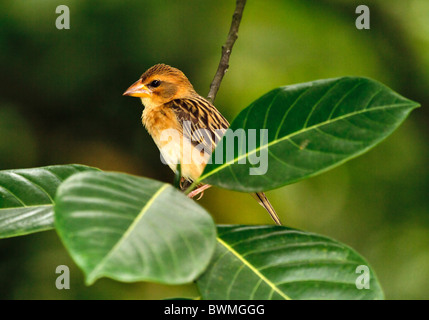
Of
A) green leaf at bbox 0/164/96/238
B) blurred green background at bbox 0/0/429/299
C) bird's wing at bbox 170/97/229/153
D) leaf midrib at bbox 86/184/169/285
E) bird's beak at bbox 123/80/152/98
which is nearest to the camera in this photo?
leaf midrib at bbox 86/184/169/285

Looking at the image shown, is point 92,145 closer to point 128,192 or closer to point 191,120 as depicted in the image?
point 191,120

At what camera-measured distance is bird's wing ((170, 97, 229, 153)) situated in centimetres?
295

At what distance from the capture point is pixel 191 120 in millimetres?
3010

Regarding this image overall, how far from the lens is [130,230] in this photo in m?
1.02

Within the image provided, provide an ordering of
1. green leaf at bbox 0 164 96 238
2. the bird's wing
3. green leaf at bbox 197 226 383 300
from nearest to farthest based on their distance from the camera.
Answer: green leaf at bbox 197 226 383 300 → green leaf at bbox 0 164 96 238 → the bird's wing

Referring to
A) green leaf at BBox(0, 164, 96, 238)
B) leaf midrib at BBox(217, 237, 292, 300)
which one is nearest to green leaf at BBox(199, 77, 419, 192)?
leaf midrib at BBox(217, 237, 292, 300)

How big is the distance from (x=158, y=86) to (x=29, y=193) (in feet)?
6.00

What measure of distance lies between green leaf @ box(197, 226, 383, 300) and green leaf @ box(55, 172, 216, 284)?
0.20 m

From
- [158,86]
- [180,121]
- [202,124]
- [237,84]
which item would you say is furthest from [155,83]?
[237,84]

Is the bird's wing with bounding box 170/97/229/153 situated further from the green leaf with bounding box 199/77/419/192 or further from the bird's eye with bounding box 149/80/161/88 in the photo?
the green leaf with bounding box 199/77/419/192

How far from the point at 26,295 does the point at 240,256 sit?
3.15 meters

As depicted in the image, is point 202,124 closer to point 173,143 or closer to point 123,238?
point 173,143

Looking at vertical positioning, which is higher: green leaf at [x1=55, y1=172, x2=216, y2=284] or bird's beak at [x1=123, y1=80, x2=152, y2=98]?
bird's beak at [x1=123, y1=80, x2=152, y2=98]

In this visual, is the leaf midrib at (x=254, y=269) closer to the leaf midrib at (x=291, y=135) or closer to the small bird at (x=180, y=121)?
the leaf midrib at (x=291, y=135)
